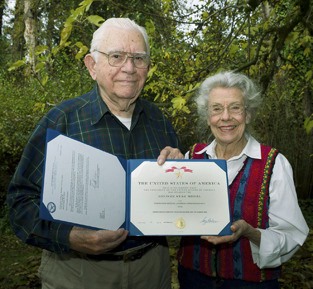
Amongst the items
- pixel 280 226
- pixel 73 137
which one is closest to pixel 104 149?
pixel 73 137

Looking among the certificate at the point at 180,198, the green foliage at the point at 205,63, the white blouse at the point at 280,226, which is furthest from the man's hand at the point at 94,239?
the green foliage at the point at 205,63

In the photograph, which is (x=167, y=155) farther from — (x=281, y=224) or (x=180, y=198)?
(x=281, y=224)

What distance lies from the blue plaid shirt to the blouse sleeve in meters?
0.71

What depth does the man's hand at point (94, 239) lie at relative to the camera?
75.9 inches

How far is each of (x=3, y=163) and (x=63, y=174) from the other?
7358 mm

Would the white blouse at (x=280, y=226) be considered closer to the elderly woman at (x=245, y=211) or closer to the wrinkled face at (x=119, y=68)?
the elderly woman at (x=245, y=211)

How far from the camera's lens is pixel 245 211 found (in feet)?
7.43

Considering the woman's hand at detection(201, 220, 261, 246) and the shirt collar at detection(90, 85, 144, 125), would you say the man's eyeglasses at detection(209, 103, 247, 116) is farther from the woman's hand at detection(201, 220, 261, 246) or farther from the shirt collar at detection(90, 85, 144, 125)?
the woman's hand at detection(201, 220, 261, 246)

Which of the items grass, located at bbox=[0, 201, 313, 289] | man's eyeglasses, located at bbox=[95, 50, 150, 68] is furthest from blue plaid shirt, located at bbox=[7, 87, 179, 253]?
grass, located at bbox=[0, 201, 313, 289]

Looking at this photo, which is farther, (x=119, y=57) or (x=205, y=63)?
(x=205, y=63)

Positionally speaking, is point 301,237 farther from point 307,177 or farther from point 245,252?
point 307,177

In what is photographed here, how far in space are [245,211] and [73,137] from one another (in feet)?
3.33

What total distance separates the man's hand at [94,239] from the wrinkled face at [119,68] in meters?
0.79

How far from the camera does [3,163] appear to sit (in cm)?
858
